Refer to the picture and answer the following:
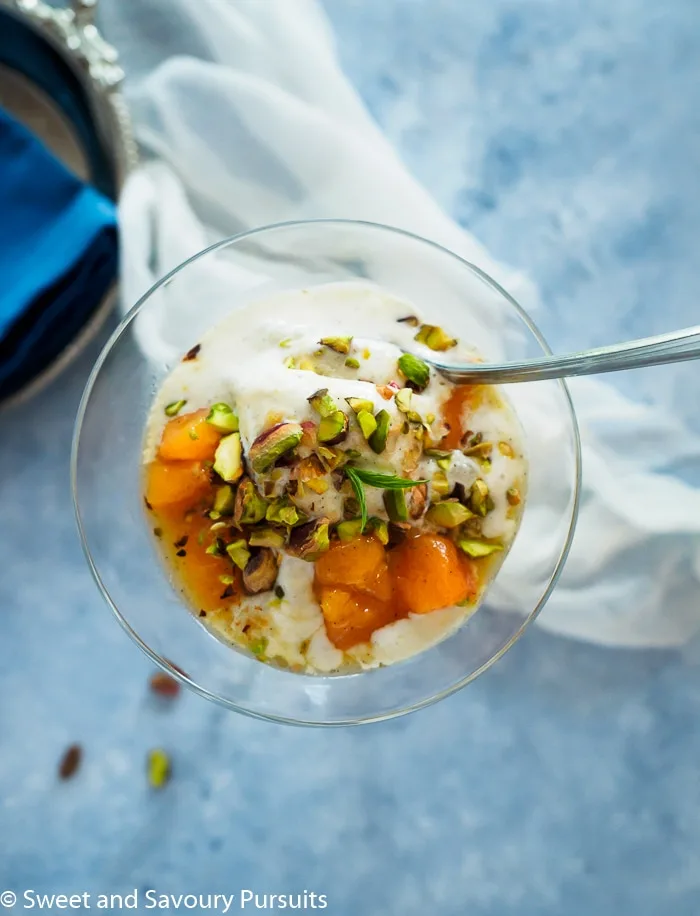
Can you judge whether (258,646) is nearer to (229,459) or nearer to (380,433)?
(229,459)

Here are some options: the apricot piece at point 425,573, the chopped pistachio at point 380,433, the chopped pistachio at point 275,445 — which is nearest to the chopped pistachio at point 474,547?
the apricot piece at point 425,573

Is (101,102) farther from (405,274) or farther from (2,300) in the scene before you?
(405,274)

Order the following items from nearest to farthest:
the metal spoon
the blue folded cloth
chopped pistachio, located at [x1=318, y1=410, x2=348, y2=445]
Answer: the metal spoon < chopped pistachio, located at [x1=318, y1=410, x2=348, y2=445] < the blue folded cloth

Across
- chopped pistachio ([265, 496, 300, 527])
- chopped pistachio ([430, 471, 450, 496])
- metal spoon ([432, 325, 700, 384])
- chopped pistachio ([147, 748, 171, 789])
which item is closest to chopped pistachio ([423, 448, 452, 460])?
chopped pistachio ([430, 471, 450, 496])

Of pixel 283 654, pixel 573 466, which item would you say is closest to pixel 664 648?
pixel 573 466

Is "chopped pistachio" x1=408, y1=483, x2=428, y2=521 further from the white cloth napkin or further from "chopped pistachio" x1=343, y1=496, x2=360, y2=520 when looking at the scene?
the white cloth napkin

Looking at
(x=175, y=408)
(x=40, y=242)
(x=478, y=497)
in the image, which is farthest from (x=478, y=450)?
(x=40, y=242)

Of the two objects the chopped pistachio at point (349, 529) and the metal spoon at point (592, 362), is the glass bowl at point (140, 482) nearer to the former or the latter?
the metal spoon at point (592, 362)
